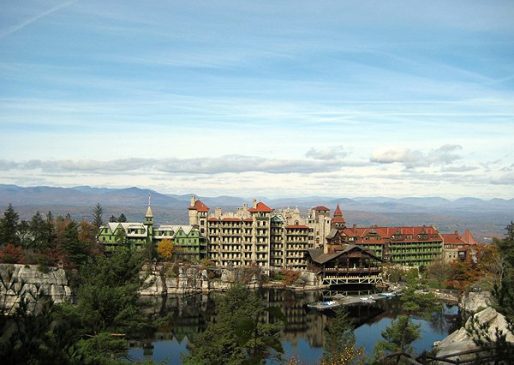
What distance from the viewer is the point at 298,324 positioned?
47969 mm

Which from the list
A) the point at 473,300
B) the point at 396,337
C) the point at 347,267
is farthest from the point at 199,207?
the point at 396,337

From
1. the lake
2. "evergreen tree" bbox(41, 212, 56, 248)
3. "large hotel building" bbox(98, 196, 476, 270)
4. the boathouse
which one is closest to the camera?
the lake

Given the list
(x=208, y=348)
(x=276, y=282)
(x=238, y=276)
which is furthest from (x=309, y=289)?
(x=208, y=348)

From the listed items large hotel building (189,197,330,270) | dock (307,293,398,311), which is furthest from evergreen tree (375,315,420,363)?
large hotel building (189,197,330,270)

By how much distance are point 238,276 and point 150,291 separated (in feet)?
36.5

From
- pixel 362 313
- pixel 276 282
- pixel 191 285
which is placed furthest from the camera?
pixel 276 282

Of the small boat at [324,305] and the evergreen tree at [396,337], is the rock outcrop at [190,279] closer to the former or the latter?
the small boat at [324,305]

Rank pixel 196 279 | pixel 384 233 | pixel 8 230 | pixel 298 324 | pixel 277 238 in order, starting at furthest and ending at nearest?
pixel 384 233 < pixel 277 238 < pixel 196 279 < pixel 8 230 < pixel 298 324

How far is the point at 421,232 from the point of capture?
81.7m

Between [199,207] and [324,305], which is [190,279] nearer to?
[199,207]

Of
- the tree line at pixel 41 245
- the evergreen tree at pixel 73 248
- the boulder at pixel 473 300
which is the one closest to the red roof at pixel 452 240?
the boulder at pixel 473 300

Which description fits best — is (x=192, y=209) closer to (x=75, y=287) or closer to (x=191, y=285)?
(x=191, y=285)

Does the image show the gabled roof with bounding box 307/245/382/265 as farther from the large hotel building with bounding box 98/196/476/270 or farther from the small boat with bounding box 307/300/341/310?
the small boat with bounding box 307/300/341/310

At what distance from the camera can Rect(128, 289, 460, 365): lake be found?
38500 mm
